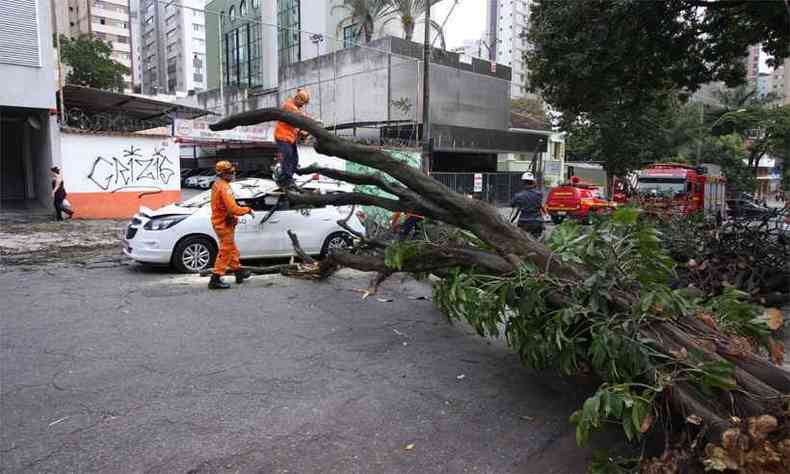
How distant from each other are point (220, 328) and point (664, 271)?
421cm

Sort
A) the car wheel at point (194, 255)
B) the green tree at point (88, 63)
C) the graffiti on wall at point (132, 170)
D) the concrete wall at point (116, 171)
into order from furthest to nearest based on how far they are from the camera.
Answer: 1. the green tree at point (88, 63)
2. the graffiti on wall at point (132, 170)
3. the concrete wall at point (116, 171)
4. the car wheel at point (194, 255)

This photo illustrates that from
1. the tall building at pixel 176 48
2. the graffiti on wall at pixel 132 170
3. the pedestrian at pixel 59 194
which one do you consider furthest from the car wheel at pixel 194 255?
the tall building at pixel 176 48

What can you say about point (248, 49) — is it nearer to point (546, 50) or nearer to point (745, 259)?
point (546, 50)

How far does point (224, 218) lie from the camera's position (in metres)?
7.60

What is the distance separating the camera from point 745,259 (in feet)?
23.0

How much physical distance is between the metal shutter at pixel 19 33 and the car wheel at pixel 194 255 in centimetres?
1020

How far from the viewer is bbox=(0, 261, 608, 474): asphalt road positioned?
3299 millimetres

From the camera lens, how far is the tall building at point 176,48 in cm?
8206

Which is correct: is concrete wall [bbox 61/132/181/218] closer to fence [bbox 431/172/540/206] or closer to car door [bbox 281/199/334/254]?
car door [bbox 281/199/334/254]

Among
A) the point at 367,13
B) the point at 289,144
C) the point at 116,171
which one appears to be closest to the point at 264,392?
the point at 289,144

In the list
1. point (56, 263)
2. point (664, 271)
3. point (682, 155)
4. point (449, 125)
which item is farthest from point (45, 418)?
point (682, 155)

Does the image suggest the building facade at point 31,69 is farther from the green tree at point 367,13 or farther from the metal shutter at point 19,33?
the green tree at point 367,13

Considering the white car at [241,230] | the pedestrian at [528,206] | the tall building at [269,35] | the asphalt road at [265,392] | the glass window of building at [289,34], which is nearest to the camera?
the asphalt road at [265,392]

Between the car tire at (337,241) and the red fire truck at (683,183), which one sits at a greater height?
the red fire truck at (683,183)
